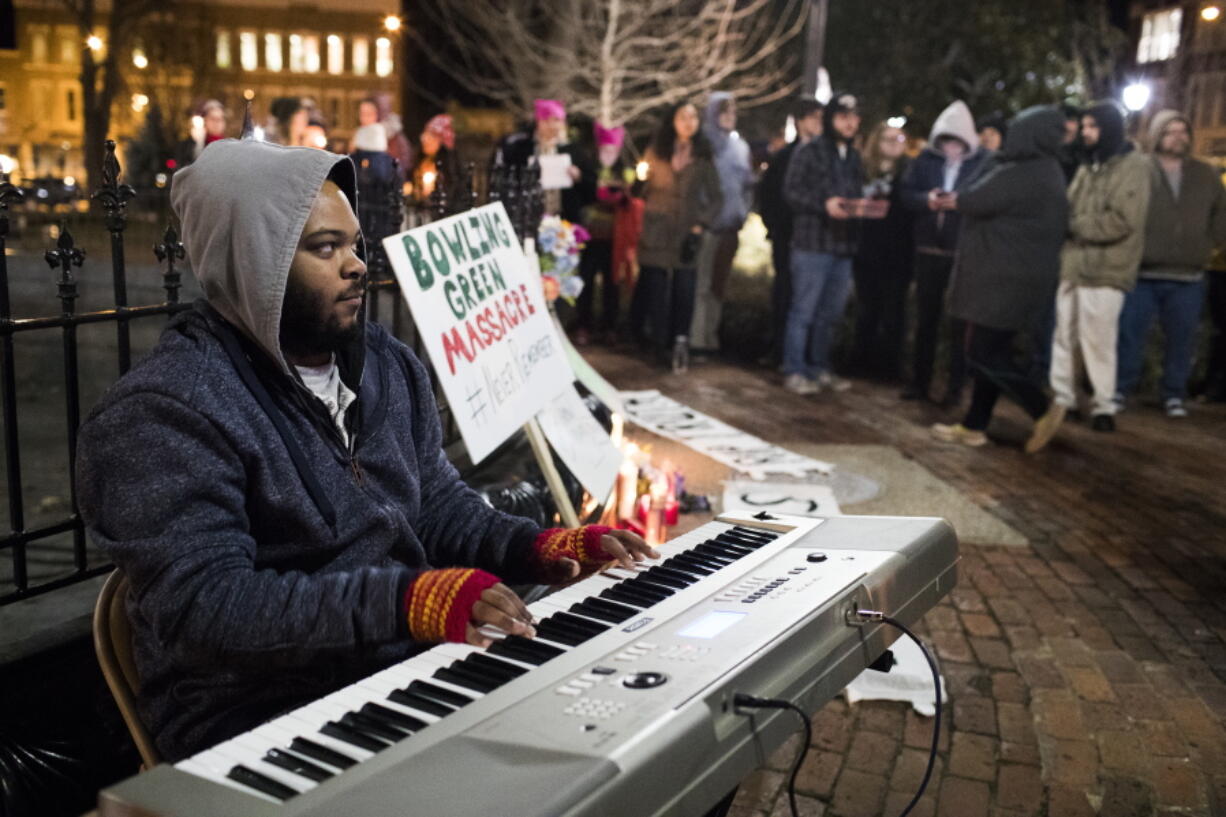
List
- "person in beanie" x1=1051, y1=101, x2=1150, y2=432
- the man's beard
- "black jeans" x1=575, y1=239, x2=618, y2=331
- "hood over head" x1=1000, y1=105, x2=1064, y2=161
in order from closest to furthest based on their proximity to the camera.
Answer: the man's beard → "hood over head" x1=1000, y1=105, x2=1064, y2=161 → "person in beanie" x1=1051, y1=101, x2=1150, y2=432 → "black jeans" x1=575, y1=239, x2=618, y2=331

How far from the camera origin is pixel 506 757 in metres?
1.51

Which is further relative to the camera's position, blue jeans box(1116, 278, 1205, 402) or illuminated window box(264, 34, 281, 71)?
illuminated window box(264, 34, 281, 71)

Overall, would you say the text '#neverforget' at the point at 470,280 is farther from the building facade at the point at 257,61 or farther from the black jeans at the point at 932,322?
the building facade at the point at 257,61

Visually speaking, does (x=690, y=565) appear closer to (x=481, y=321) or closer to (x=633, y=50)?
(x=481, y=321)

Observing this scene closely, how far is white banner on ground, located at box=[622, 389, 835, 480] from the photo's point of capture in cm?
706

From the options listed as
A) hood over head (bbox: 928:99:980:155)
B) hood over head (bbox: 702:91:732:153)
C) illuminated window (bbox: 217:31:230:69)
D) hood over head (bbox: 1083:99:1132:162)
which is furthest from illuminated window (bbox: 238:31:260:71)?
hood over head (bbox: 1083:99:1132:162)

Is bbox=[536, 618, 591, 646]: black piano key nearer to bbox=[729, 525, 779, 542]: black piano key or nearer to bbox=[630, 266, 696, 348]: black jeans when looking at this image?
bbox=[729, 525, 779, 542]: black piano key

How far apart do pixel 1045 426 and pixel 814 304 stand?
2461 millimetres

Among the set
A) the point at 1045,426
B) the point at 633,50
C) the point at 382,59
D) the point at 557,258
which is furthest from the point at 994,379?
the point at 382,59

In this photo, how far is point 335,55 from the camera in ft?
242

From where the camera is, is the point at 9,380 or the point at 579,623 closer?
the point at 579,623

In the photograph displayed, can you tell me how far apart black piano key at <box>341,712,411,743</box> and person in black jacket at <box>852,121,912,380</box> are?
908 cm

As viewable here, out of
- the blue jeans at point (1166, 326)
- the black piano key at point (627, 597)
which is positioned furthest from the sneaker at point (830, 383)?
the black piano key at point (627, 597)

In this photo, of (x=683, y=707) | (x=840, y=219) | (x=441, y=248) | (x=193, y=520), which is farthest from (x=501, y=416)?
(x=840, y=219)
